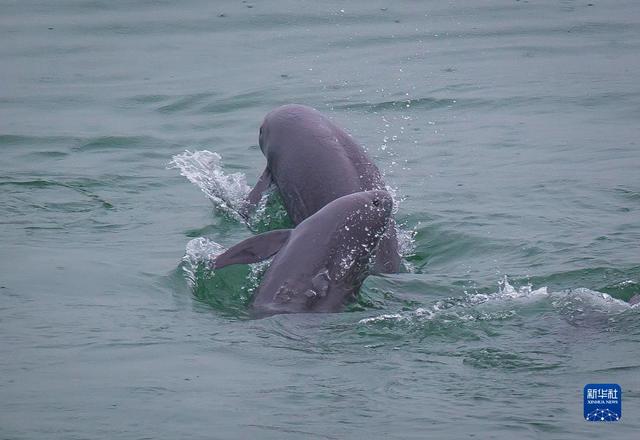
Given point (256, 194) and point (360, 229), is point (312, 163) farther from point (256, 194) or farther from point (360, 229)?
point (360, 229)

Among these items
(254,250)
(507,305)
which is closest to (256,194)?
(254,250)

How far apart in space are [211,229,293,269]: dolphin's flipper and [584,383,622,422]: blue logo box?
9.82 ft

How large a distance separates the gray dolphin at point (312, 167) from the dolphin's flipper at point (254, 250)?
Result: 109cm

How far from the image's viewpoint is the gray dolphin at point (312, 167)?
1119 centimetres

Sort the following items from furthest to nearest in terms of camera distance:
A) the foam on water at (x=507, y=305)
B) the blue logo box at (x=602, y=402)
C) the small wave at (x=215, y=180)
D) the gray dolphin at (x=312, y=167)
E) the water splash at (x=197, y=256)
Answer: the small wave at (x=215, y=180)
the gray dolphin at (x=312, y=167)
the water splash at (x=197, y=256)
the foam on water at (x=507, y=305)
the blue logo box at (x=602, y=402)

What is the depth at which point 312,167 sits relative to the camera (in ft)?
38.0

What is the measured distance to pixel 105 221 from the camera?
1226cm

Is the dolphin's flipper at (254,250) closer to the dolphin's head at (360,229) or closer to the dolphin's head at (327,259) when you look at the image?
the dolphin's head at (327,259)

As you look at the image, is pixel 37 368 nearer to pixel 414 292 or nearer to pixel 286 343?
pixel 286 343

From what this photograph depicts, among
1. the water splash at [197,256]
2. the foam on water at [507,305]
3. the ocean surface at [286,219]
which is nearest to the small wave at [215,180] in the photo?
the ocean surface at [286,219]

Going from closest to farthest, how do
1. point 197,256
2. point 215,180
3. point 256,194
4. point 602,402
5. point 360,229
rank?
point 602,402, point 360,229, point 197,256, point 256,194, point 215,180

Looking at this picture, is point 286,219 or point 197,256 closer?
point 197,256

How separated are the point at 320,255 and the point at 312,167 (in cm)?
225

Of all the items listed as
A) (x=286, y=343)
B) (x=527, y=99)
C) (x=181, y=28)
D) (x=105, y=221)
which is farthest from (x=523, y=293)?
(x=181, y=28)
